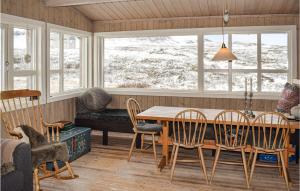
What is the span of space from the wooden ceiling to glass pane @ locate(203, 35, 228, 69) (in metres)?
0.46

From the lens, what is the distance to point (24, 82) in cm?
454

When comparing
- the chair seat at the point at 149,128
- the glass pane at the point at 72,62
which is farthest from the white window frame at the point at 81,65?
the chair seat at the point at 149,128

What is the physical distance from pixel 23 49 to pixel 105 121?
177 centimetres

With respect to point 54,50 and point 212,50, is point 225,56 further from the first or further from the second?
point 54,50

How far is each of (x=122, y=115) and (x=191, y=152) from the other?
1369 millimetres

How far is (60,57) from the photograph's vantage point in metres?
5.32

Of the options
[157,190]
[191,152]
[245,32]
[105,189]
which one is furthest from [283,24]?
[105,189]

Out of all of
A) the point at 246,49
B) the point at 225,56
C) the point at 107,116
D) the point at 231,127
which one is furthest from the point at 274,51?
the point at 107,116

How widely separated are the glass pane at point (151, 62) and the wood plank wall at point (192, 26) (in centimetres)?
25

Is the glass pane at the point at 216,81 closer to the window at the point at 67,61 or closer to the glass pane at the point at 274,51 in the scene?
the glass pane at the point at 274,51

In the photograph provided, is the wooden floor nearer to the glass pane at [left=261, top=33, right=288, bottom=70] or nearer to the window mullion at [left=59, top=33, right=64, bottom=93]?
the window mullion at [left=59, top=33, right=64, bottom=93]

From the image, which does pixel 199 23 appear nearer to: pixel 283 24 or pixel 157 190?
pixel 283 24

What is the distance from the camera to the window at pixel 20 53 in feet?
13.4

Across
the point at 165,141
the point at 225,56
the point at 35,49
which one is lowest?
the point at 165,141
